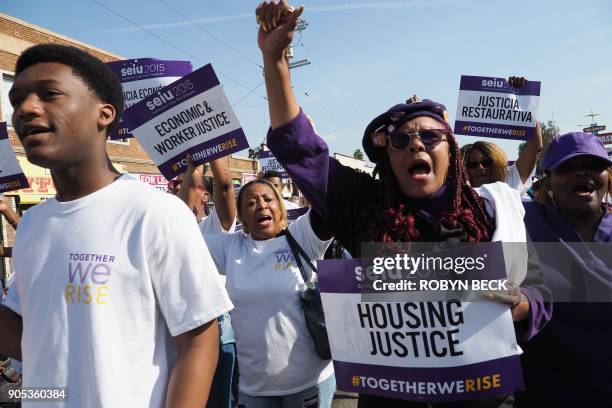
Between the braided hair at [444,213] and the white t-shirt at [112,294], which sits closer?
the white t-shirt at [112,294]

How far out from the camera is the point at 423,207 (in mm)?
1817

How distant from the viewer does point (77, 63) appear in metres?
1.45

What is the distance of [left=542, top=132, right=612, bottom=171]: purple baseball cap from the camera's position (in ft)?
7.04

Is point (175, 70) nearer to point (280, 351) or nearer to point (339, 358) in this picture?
point (280, 351)

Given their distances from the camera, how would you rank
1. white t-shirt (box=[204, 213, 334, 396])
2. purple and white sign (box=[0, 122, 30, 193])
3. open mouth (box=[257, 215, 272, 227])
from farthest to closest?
1. purple and white sign (box=[0, 122, 30, 193])
2. open mouth (box=[257, 215, 272, 227])
3. white t-shirt (box=[204, 213, 334, 396])

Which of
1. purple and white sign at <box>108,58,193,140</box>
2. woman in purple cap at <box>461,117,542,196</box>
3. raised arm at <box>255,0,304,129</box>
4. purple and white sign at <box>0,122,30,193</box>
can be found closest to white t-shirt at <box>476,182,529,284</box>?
raised arm at <box>255,0,304,129</box>

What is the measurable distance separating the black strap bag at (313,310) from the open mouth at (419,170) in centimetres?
117

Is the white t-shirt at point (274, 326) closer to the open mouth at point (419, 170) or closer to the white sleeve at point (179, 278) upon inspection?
the open mouth at point (419, 170)

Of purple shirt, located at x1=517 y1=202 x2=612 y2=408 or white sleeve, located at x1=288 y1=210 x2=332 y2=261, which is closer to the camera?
purple shirt, located at x1=517 y1=202 x2=612 y2=408

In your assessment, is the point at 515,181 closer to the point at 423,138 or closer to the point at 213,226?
the point at 213,226

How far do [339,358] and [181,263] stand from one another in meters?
0.78

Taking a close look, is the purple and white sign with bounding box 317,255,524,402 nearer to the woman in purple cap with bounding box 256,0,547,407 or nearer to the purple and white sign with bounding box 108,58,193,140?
the woman in purple cap with bounding box 256,0,547,407

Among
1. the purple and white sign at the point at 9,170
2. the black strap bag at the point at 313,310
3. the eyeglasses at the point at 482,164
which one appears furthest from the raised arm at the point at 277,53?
the purple and white sign at the point at 9,170

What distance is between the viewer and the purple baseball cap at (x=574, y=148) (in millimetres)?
2146
